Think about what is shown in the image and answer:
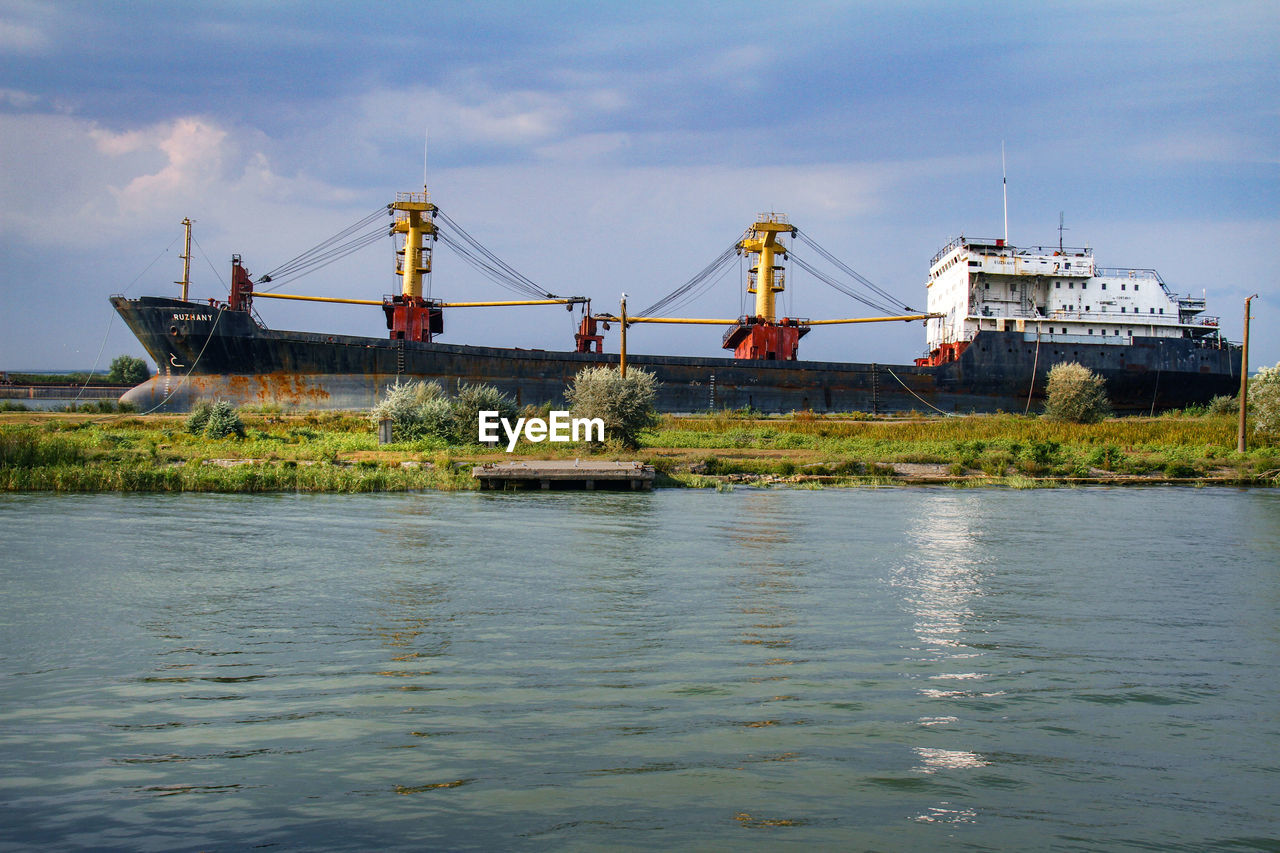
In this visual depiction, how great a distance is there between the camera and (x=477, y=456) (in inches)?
1130

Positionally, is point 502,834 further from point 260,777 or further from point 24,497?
point 24,497

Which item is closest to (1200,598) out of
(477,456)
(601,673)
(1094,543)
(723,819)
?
(1094,543)

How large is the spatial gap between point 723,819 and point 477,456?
24.1m

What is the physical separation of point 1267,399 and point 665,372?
85.5ft

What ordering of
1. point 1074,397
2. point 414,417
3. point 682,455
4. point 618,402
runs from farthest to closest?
point 1074,397
point 414,417
point 618,402
point 682,455

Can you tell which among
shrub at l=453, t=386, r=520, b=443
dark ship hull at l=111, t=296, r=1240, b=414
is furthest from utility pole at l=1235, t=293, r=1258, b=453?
shrub at l=453, t=386, r=520, b=443

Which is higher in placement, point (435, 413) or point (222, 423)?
point (435, 413)

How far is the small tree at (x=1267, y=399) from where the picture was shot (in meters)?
33.8

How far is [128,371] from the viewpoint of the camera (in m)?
86.8

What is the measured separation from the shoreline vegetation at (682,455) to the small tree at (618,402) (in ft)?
2.41

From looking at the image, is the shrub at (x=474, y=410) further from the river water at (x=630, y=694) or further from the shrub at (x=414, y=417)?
the river water at (x=630, y=694)

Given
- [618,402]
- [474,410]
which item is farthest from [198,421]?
[618,402]

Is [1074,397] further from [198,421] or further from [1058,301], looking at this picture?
[198,421]

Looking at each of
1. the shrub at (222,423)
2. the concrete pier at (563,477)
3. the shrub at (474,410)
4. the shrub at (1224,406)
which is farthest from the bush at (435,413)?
the shrub at (1224,406)
